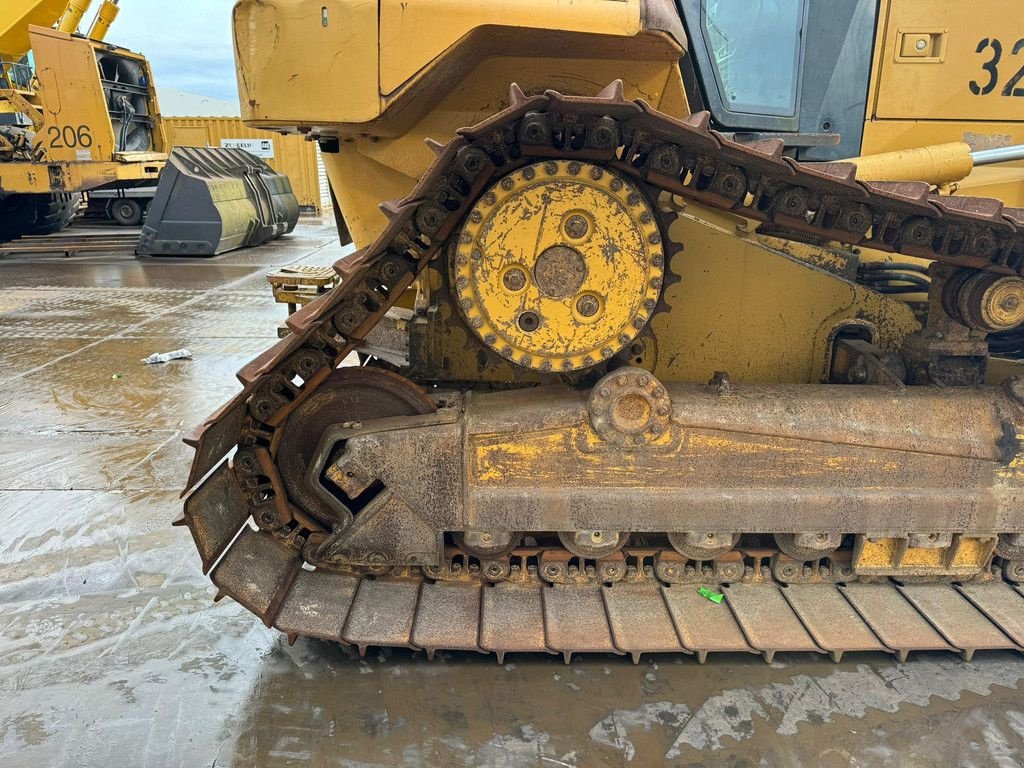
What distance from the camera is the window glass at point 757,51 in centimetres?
289

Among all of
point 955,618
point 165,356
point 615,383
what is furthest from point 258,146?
point 955,618

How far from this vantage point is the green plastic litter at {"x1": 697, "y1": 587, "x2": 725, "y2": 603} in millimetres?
2658

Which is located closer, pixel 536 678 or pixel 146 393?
pixel 536 678

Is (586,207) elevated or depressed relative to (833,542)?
elevated

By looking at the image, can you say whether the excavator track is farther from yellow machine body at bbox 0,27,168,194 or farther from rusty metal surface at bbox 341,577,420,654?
yellow machine body at bbox 0,27,168,194

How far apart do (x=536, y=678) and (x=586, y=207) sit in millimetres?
1592

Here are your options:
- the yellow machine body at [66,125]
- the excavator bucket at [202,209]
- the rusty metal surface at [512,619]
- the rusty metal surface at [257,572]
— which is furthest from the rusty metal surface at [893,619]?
the yellow machine body at [66,125]

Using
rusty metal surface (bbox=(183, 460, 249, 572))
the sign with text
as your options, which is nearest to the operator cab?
rusty metal surface (bbox=(183, 460, 249, 572))

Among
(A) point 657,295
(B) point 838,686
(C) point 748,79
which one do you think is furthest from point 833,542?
(C) point 748,79

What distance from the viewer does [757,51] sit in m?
2.94

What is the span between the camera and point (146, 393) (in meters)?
5.34

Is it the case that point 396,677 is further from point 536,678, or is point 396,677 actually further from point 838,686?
point 838,686

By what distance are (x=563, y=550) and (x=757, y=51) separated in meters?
2.14

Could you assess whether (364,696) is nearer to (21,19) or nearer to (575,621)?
(575,621)
